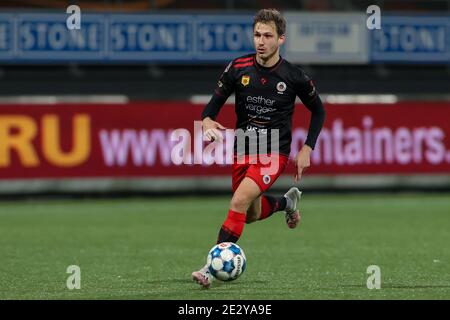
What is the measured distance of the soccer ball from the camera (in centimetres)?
917

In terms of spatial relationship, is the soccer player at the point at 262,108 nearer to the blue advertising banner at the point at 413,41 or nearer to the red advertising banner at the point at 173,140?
the red advertising banner at the point at 173,140

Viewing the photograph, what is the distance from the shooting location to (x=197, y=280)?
9203 millimetres

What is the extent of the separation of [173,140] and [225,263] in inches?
432

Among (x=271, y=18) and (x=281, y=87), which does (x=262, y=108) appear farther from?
(x=271, y=18)

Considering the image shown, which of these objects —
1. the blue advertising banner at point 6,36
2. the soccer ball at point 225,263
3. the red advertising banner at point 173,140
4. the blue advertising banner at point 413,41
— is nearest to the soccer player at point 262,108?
the soccer ball at point 225,263

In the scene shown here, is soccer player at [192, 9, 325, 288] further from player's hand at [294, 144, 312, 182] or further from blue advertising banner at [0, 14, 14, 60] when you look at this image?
blue advertising banner at [0, 14, 14, 60]

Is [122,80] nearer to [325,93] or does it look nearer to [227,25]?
[227,25]

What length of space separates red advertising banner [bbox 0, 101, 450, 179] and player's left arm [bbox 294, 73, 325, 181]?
29.2 ft

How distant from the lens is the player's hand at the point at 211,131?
366 inches

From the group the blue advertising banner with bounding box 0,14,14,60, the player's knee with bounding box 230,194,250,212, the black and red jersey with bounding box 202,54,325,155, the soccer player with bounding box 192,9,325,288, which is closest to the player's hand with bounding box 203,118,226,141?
the soccer player with bounding box 192,9,325,288

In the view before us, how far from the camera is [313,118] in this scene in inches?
400

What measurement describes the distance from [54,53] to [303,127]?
5587 mm
